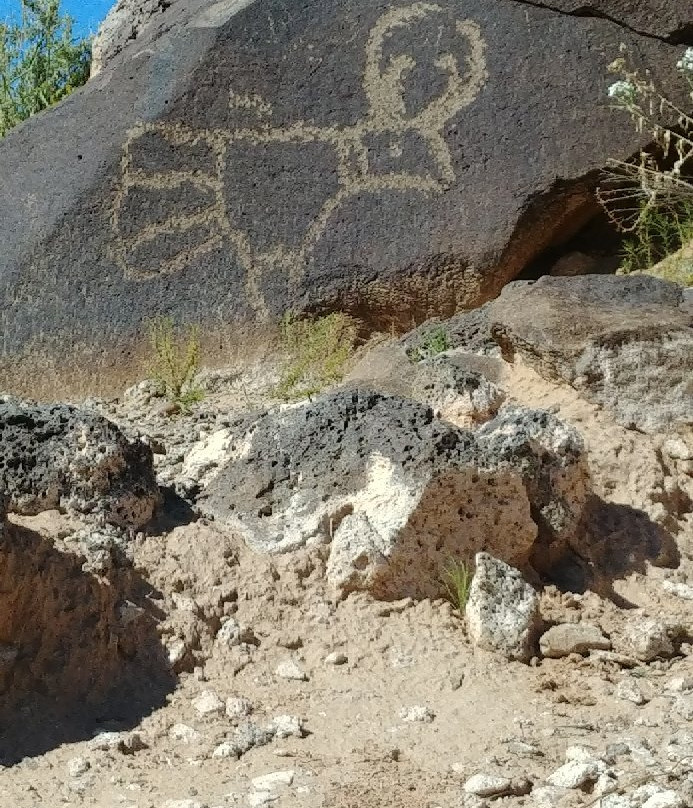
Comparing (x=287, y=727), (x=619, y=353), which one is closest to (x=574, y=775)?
(x=287, y=727)

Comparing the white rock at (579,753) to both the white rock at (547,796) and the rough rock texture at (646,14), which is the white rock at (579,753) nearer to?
the white rock at (547,796)

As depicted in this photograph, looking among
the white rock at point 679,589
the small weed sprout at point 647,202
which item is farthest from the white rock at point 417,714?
the small weed sprout at point 647,202

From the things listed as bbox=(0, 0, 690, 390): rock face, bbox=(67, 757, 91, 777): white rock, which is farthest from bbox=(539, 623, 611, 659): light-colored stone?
bbox=(0, 0, 690, 390): rock face

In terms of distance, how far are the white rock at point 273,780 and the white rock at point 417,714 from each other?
35 centimetres

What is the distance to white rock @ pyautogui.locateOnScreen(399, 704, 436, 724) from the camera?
2709mm

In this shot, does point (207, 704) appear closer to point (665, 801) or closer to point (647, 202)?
point (665, 801)

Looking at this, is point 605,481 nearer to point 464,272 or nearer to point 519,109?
point 464,272

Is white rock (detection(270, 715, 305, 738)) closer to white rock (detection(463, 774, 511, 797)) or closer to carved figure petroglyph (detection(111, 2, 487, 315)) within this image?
white rock (detection(463, 774, 511, 797))

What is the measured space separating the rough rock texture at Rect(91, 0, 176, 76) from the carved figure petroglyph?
58.2 inches

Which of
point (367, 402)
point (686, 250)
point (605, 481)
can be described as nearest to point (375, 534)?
point (367, 402)

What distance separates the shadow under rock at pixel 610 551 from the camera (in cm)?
332

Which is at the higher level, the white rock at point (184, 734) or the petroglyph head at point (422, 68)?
the petroglyph head at point (422, 68)

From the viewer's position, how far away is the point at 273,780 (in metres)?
2.40

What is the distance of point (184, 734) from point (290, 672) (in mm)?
322
